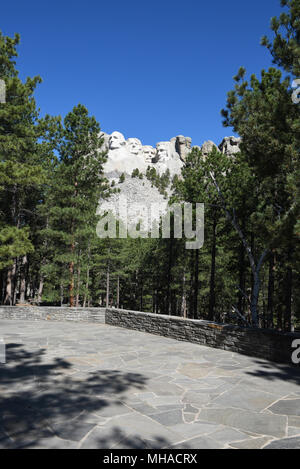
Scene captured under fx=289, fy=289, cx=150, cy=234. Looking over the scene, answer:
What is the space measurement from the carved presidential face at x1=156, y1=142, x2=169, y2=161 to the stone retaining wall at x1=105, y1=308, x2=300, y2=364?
144600mm

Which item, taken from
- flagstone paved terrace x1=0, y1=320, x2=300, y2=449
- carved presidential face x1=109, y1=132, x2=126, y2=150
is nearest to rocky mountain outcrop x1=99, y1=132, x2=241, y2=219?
carved presidential face x1=109, y1=132, x2=126, y2=150

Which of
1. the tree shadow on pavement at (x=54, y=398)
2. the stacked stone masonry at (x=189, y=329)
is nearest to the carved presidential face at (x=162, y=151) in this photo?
the stacked stone masonry at (x=189, y=329)

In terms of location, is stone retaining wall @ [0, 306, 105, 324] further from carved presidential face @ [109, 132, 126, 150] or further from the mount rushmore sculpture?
carved presidential face @ [109, 132, 126, 150]

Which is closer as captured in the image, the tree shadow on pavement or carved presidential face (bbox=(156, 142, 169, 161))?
the tree shadow on pavement

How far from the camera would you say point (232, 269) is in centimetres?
Answer: 1631

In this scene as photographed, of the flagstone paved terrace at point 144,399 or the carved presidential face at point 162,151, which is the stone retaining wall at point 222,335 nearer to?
the flagstone paved terrace at point 144,399

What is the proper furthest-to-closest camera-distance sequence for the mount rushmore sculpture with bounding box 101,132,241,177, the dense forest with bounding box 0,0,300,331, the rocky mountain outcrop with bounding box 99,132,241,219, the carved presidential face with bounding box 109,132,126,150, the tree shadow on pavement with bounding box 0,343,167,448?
the carved presidential face with bounding box 109,132,126,150
the mount rushmore sculpture with bounding box 101,132,241,177
the rocky mountain outcrop with bounding box 99,132,241,219
the dense forest with bounding box 0,0,300,331
the tree shadow on pavement with bounding box 0,343,167,448

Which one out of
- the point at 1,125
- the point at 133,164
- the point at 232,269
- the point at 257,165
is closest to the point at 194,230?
the point at 232,269

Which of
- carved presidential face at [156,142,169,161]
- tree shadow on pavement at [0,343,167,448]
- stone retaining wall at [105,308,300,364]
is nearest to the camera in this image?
tree shadow on pavement at [0,343,167,448]

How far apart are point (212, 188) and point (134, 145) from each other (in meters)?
156

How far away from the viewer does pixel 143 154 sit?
523 ft

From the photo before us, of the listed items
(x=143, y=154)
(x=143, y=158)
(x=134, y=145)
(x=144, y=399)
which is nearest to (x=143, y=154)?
(x=143, y=154)

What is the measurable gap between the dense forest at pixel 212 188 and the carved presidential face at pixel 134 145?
140348 mm

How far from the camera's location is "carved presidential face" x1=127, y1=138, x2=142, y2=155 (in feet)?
525
